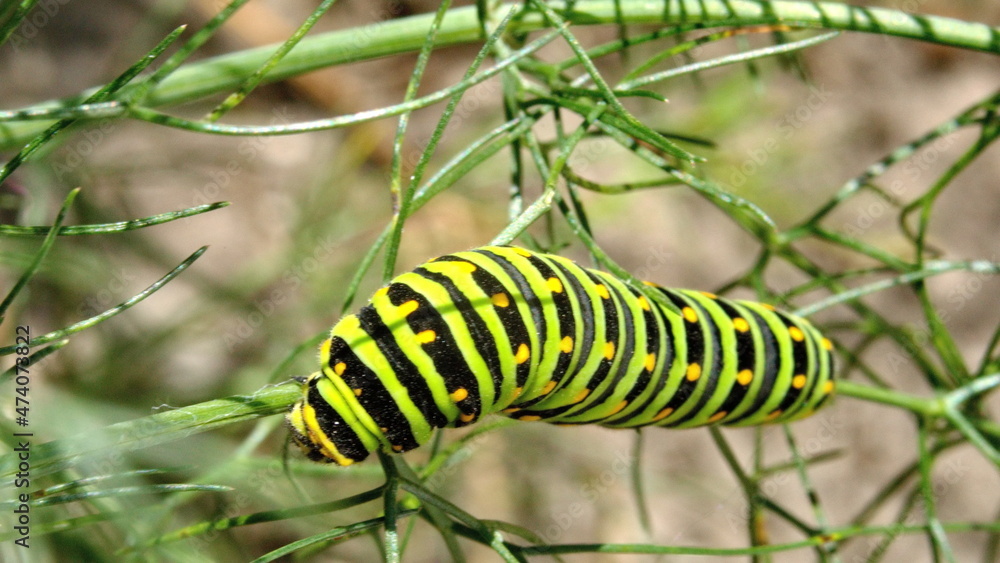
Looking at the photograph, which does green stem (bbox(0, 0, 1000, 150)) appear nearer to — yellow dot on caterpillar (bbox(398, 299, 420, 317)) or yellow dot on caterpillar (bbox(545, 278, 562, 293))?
yellow dot on caterpillar (bbox(545, 278, 562, 293))

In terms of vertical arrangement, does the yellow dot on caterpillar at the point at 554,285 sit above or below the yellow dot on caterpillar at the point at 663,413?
above

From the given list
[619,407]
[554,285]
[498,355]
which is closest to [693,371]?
[619,407]

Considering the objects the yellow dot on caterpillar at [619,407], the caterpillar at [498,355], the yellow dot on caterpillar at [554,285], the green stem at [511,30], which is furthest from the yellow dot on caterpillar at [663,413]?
the green stem at [511,30]

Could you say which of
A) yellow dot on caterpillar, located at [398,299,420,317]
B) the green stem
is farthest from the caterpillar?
the green stem

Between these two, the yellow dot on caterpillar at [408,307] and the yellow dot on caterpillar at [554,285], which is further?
the yellow dot on caterpillar at [554,285]

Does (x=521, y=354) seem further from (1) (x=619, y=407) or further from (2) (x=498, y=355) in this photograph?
(1) (x=619, y=407)

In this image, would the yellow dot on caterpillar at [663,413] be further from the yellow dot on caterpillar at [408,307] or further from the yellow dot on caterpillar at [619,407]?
the yellow dot on caterpillar at [408,307]

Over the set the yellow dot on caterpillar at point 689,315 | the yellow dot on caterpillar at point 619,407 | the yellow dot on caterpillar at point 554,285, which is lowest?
the yellow dot on caterpillar at point 619,407

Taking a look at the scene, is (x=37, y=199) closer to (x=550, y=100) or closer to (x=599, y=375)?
(x=550, y=100)
